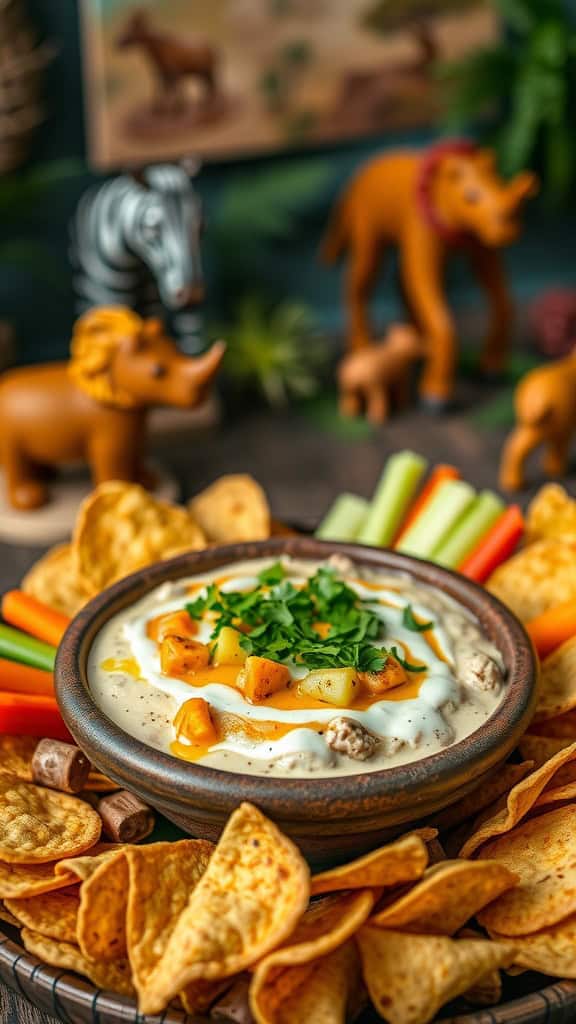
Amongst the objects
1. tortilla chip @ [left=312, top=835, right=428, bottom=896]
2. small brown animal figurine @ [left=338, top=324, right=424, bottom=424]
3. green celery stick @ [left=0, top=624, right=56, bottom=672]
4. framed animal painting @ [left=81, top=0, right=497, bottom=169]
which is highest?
framed animal painting @ [left=81, top=0, right=497, bottom=169]

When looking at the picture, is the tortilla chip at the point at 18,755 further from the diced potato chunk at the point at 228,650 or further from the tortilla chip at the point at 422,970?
the tortilla chip at the point at 422,970

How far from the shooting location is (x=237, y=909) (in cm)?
182

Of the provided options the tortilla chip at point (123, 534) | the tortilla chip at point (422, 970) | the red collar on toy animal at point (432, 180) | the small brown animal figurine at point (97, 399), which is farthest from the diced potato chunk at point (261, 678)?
the red collar on toy animal at point (432, 180)

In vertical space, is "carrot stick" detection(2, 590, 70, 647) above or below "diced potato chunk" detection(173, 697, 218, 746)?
below

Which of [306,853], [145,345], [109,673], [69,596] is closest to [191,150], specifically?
[145,345]

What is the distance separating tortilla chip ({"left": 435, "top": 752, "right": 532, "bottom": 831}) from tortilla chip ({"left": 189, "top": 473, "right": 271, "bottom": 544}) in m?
0.97

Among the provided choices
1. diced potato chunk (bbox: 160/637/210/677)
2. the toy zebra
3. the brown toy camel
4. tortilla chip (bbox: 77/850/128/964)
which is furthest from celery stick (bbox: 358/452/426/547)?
the brown toy camel

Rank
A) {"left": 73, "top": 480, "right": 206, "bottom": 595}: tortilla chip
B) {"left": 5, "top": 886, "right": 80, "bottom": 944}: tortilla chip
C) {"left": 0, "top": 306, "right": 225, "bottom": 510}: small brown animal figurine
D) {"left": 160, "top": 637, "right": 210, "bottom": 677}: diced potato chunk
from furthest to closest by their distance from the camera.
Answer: {"left": 0, "top": 306, "right": 225, "bottom": 510}: small brown animal figurine → {"left": 73, "top": 480, "right": 206, "bottom": 595}: tortilla chip → {"left": 160, "top": 637, "right": 210, "bottom": 677}: diced potato chunk → {"left": 5, "top": 886, "right": 80, "bottom": 944}: tortilla chip

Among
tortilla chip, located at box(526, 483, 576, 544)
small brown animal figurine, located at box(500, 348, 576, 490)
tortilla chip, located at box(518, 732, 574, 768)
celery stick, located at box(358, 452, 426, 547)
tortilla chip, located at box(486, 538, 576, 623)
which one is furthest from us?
small brown animal figurine, located at box(500, 348, 576, 490)

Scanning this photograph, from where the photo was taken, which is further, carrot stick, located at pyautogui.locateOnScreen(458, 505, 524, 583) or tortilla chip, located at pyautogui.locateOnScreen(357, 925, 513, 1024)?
carrot stick, located at pyautogui.locateOnScreen(458, 505, 524, 583)

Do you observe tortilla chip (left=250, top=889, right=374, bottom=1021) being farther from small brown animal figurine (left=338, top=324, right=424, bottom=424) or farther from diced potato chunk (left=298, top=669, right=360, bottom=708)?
small brown animal figurine (left=338, top=324, right=424, bottom=424)

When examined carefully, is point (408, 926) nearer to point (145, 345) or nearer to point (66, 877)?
point (66, 877)

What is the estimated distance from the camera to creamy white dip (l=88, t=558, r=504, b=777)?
6.66 ft

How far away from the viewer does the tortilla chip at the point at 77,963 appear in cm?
188
